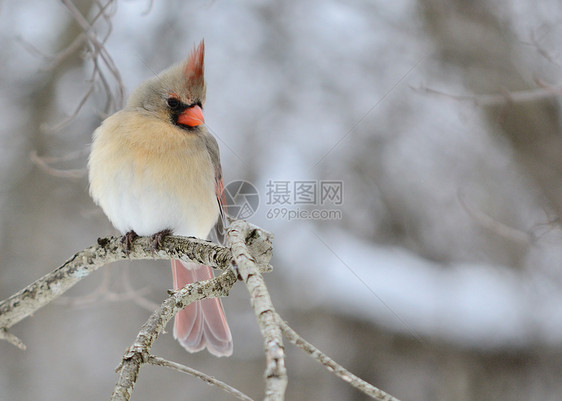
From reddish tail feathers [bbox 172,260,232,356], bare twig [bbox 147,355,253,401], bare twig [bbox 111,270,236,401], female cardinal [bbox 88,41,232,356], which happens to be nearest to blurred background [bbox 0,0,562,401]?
female cardinal [bbox 88,41,232,356]

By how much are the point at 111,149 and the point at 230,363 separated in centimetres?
162

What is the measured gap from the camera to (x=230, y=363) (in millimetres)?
3180

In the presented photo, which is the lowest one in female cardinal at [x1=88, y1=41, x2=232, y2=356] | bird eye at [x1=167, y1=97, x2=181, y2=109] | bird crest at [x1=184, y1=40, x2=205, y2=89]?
female cardinal at [x1=88, y1=41, x2=232, y2=356]

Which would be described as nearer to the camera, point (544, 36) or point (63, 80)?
point (544, 36)

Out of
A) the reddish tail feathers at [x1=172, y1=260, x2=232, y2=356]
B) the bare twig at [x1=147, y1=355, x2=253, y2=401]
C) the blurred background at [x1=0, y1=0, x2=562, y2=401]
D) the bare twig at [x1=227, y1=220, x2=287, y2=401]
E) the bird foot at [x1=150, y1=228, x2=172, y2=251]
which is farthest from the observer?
the blurred background at [x1=0, y1=0, x2=562, y2=401]

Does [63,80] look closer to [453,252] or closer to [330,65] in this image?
[330,65]

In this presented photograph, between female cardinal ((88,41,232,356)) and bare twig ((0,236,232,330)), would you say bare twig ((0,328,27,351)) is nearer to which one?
bare twig ((0,236,232,330))

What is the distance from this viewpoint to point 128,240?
1.83m

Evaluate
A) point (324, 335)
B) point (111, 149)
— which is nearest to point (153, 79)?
point (111, 149)

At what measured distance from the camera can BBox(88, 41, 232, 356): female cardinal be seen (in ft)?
6.28

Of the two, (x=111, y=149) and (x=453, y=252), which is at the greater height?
(x=453, y=252)

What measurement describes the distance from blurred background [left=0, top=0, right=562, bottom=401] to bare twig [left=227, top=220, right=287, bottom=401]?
Answer: 1684mm

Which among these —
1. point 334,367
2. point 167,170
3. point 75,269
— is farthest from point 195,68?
point 334,367

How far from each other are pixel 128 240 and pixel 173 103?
506mm
